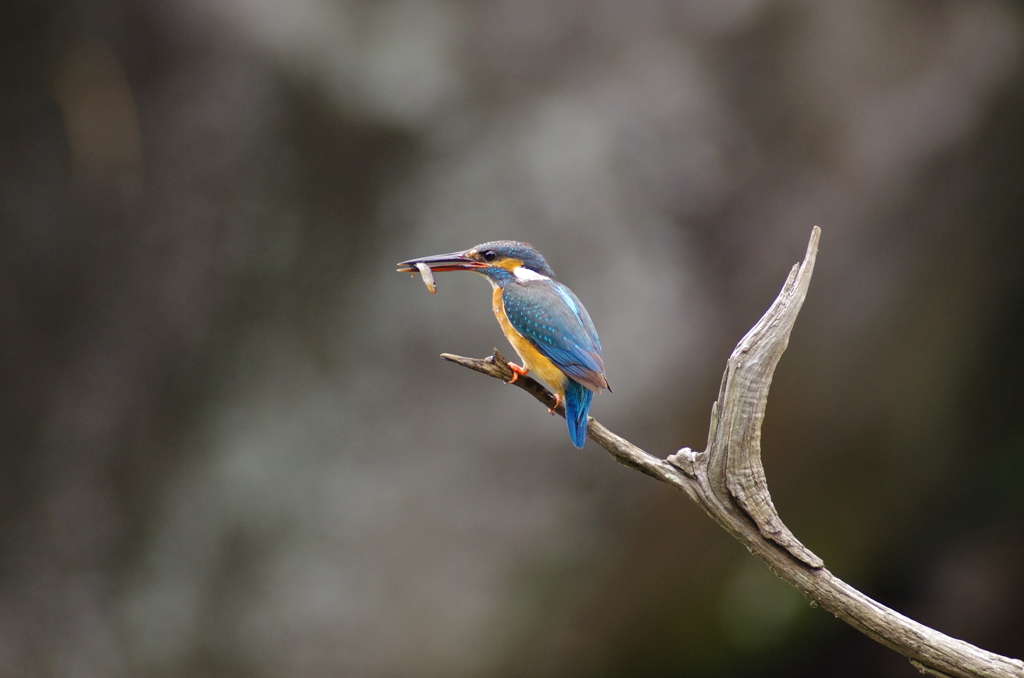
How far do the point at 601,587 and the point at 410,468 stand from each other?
927mm

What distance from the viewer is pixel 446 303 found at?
3.25 meters

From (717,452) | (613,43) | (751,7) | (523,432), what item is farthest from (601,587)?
(751,7)

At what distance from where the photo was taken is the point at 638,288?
3.26 m

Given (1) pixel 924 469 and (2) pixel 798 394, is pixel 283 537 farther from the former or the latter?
(1) pixel 924 469

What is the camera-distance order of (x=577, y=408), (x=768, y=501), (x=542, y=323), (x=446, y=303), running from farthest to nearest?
1. (x=446, y=303)
2. (x=542, y=323)
3. (x=577, y=408)
4. (x=768, y=501)

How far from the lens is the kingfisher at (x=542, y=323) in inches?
61.6

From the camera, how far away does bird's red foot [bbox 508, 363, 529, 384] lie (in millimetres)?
1597

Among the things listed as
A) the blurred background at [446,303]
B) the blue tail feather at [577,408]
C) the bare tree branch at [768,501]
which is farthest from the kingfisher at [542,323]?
the blurred background at [446,303]

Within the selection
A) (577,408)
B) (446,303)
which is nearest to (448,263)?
(577,408)

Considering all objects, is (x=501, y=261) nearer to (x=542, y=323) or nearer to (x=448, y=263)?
(x=448, y=263)

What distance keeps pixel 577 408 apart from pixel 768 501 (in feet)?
1.30

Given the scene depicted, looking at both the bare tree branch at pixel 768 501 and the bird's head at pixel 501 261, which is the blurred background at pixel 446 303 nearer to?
the bird's head at pixel 501 261

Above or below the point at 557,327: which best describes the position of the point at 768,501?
below

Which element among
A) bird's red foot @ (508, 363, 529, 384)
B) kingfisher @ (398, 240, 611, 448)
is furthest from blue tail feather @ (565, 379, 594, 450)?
bird's red foot @ (508, 363, 529, 384)
